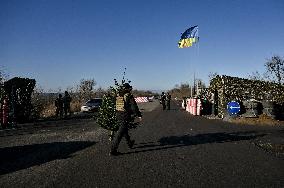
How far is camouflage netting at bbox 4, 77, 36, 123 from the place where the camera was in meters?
24.4

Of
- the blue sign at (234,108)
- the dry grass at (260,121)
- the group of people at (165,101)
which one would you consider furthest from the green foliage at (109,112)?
the group of people at (165,101)

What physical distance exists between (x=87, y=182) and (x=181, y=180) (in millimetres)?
1748

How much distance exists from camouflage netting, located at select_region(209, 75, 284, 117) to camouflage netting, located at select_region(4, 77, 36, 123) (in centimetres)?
1347

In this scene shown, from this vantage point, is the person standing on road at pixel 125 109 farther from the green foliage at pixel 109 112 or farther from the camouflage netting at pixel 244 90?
the camouflage netting at pixel 244 90

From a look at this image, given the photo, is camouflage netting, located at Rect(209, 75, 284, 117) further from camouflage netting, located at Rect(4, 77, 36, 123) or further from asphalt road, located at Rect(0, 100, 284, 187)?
asphalt road, located at Rect(0, 100, 284, 187)

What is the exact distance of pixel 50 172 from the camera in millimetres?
8180

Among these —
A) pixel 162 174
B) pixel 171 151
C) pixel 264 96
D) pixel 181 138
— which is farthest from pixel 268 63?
pixel 162 174

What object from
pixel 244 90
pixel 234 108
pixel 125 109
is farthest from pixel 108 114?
pixel 244 90

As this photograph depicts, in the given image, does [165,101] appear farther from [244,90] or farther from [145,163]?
[145,163]

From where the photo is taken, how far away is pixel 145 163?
911 cm

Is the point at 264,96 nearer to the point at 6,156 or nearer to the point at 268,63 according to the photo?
the point at 6,156

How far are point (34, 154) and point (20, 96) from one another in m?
15.5

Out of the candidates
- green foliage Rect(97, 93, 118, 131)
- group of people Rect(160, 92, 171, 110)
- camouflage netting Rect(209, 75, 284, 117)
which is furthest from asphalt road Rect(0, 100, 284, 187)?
group of people Rect(160, 92, 171, 110)

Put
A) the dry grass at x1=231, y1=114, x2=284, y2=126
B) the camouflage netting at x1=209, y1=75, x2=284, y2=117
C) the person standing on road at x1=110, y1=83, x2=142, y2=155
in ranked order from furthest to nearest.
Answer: the camouflage netting at x1=209, y1=75, x2=284, y2=117, the dry grass at x1=231, y1=114, x2=284, y2=126, the person standing on road at x1=110, y1=83, x2=142, y2=155
